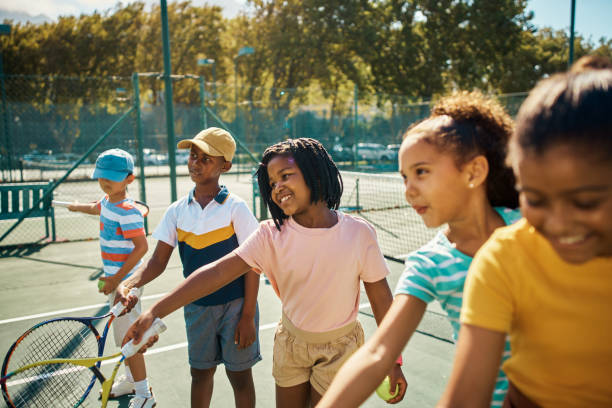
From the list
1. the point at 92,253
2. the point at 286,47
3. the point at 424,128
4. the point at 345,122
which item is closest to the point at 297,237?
the point at 424,128

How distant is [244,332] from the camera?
2.59m

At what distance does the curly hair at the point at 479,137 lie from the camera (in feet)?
4.00

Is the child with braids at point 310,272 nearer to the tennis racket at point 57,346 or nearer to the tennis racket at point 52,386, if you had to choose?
the tennis racket at point 57,346

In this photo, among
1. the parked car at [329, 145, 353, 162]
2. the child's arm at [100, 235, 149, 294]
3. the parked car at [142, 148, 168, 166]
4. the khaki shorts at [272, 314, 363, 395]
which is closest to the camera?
the khaki shorts at [272, 314, 363, 395]

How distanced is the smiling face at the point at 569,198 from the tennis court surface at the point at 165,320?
2646 millimetres

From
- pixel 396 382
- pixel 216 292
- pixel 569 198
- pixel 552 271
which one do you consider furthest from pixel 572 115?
pixel 216 292

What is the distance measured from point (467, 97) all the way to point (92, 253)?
769 cm

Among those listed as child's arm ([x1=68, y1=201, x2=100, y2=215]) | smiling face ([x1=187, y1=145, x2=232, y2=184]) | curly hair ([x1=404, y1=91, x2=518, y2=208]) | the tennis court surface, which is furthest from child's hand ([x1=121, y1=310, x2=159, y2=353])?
child's arm ([x1=68, y1=201, x2=100, y2=215])

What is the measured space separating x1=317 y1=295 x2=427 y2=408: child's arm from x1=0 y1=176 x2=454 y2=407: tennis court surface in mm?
2222

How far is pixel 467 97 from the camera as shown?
4.41 ft

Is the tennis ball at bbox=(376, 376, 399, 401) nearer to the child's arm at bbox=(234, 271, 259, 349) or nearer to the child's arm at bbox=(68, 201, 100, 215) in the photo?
the child's arm at bbox=(234, 271, 259, 349)

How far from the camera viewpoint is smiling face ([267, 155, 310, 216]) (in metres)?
2.05

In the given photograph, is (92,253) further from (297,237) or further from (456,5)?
(456,5)

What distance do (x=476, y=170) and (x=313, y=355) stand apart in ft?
3.82
